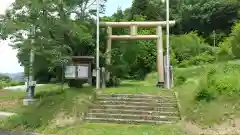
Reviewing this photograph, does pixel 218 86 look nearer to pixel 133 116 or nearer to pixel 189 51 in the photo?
pixel 133 116

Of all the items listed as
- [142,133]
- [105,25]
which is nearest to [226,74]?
[142,133]

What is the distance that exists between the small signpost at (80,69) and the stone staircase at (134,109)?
2.07 metres

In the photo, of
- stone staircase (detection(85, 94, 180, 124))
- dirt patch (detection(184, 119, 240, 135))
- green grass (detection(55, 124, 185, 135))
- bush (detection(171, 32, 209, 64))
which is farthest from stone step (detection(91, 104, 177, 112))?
bush (detection(171, 32, 209, 64))

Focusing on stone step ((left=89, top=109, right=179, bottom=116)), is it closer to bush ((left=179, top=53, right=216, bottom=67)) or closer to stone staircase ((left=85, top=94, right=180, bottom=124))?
stone staircase ((left=85, top=94, right=180, bottom=124))

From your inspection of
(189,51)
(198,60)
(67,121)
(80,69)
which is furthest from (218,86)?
(189,51)

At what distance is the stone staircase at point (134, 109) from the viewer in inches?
494

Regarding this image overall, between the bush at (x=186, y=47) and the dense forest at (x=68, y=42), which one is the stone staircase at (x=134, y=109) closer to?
the dense forest at (x=68, y=42)

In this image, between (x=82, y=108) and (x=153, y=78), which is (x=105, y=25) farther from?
(x=153, y=78)

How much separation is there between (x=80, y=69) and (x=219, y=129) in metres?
7.58

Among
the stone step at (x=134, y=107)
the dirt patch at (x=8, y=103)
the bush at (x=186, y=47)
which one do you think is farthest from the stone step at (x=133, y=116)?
the bush at (x=186, y=47)

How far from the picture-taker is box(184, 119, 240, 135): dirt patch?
34.6ft

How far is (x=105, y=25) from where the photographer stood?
1967 cm

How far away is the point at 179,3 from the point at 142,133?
116 ft

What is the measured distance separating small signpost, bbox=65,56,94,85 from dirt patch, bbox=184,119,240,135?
21.1 ft
